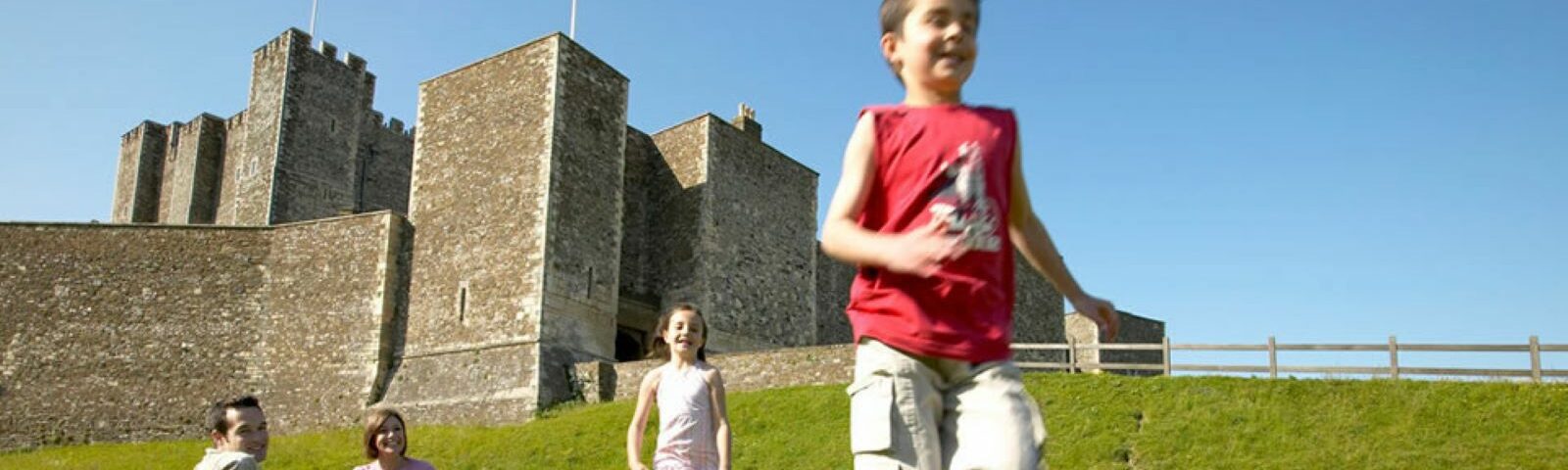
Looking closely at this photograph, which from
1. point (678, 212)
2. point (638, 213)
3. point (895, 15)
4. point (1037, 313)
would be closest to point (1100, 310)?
point (895, 15)

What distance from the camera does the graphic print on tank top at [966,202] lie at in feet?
10.0

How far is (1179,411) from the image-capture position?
17625 mm

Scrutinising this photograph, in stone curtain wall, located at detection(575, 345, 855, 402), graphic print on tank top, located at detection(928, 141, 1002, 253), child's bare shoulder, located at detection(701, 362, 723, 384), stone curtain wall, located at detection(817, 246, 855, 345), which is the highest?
stone curtain wall, located at detection(817, 246, 855, 345)

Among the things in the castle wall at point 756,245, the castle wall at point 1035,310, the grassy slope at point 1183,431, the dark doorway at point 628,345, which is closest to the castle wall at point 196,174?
the dark doorway at point 628,345

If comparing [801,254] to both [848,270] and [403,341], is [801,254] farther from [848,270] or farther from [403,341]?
[403,341]

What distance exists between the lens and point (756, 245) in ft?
98.5

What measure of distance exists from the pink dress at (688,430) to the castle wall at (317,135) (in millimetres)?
35105

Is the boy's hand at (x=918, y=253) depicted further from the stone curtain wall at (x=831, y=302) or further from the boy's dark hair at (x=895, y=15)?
the stone curtain wall at (x=831, y=302)

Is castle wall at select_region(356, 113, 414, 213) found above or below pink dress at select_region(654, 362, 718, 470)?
above

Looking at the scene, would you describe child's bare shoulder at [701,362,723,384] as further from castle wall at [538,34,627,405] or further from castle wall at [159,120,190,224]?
castle wall at [159,120,190,224]

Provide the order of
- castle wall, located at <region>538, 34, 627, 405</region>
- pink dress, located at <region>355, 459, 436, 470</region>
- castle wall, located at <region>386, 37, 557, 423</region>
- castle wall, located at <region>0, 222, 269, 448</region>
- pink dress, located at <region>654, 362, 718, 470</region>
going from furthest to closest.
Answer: castle wall, located at <region>0, 222, 269, 448</region> → castle wall, located at <region>538, 34, 627, 405</region> → castle wall, located at <region>386, 37, 557, 423</region> → pink dress, located at <region>654, 362, 718, 470</region> → pink dress, located at <region>355, 459, 436, 470</region>

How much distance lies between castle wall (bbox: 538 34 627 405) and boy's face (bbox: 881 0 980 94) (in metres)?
20.6

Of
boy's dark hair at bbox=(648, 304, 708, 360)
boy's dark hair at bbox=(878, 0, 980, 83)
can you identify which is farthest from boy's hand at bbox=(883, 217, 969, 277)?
boy's dark hair at bbox=(648, 304, 708, 360)

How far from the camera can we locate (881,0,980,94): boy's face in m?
3.20
